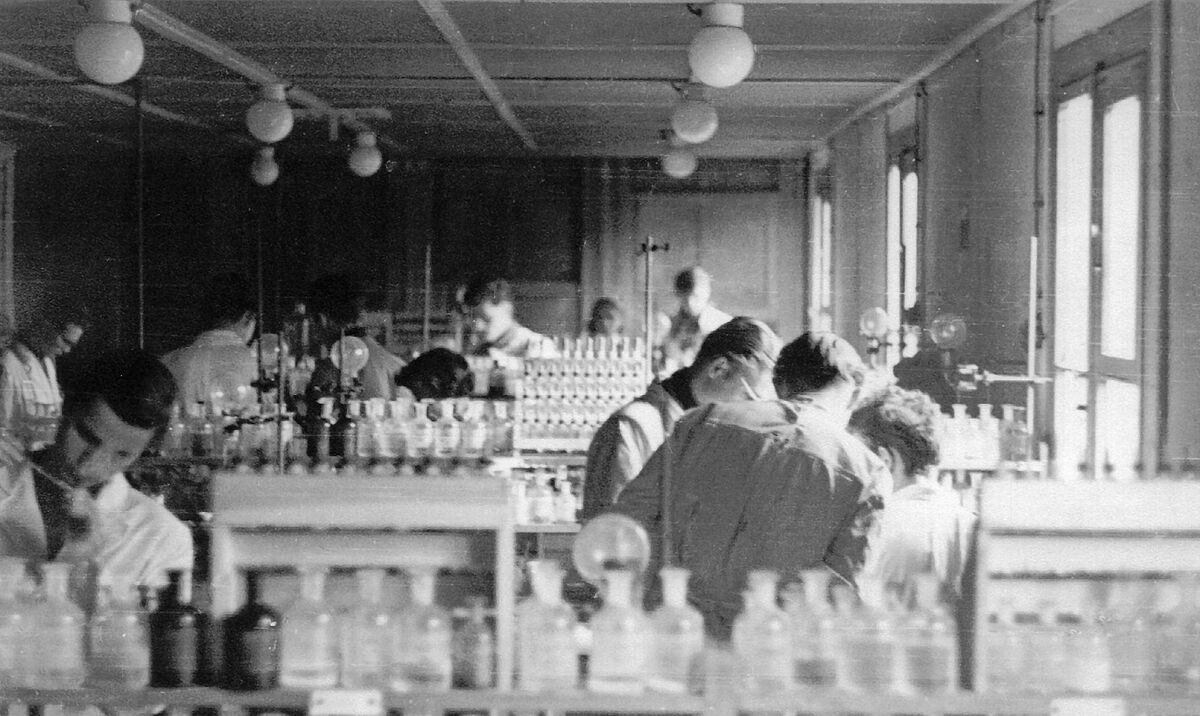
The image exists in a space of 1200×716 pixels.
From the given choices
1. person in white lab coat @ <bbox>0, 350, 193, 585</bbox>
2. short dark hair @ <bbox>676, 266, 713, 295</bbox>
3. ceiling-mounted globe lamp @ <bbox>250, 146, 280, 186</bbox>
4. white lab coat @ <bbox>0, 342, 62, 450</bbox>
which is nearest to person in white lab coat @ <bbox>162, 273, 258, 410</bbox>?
white lab coat @ <bbox>0, 342, 62, 450</bbox>

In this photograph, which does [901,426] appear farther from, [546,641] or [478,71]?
[478,71]

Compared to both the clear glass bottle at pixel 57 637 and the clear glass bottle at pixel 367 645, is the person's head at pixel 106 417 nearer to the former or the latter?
the clear glass bottle at pixel 57 637

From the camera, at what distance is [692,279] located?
4.80 m

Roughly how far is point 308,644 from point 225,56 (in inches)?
139

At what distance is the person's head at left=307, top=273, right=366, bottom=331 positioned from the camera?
486 cm

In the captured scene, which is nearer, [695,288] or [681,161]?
[681,161]

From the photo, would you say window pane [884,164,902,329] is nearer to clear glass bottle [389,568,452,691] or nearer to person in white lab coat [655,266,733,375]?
person in white lab coat [655,266,733,375]

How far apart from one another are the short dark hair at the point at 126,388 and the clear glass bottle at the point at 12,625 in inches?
29.2

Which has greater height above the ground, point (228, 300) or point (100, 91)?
point (100, 91)

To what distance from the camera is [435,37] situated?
4844 mm

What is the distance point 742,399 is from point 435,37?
7.95ft

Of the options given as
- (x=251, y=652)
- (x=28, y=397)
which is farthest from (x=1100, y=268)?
(x=28, y=397)

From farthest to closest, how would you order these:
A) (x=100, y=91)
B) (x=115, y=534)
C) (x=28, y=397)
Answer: (x=100, y=91) < (x=28, y=397) < (x=115, y=534)

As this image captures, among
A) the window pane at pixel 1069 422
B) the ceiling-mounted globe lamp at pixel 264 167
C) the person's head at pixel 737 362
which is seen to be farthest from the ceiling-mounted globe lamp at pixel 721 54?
the ceiling-mounted globe lamp at pixel 264 167
